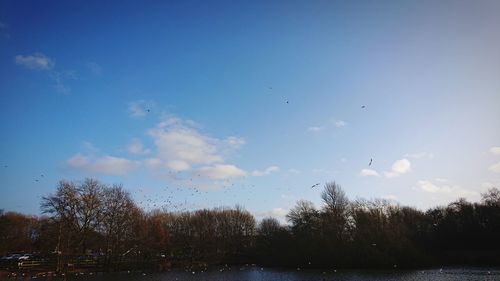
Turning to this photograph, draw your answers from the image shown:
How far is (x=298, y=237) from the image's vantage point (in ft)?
229

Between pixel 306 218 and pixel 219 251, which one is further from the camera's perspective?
pixel 219 251

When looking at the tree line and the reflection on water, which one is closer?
the reflection on water

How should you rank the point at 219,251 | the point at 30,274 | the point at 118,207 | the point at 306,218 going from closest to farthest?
the point at 30,274 < the point at 118,207 < the point at 306,218 < the point at 219,251

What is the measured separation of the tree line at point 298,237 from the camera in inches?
2297

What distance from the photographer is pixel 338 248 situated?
60844mm

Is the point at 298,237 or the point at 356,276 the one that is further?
the point at 298,237

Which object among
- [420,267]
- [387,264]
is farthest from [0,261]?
[420,267]

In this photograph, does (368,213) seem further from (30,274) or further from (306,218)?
(30,274)

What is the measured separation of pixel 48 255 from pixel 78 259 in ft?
13.8

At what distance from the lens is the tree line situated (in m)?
58.3

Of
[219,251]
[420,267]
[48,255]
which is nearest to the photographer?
[420,267]

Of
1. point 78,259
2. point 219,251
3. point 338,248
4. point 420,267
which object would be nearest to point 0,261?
point 78,259

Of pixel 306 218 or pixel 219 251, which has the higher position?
pixel 306 218

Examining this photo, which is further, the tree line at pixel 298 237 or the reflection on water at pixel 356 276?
the tree line at pixel 298 237
